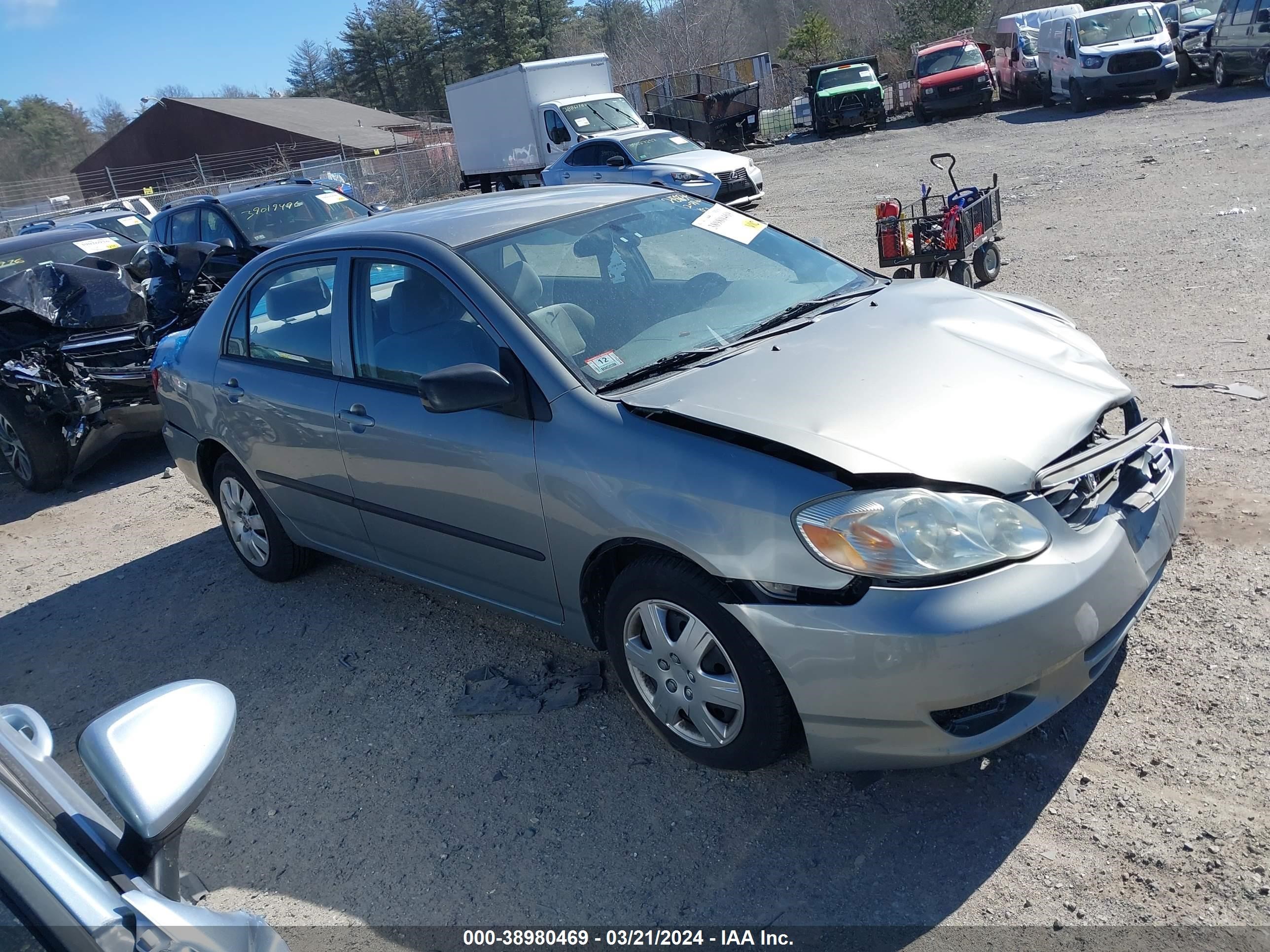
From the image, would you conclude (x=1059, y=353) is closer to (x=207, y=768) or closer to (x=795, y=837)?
(x=795, y=837)

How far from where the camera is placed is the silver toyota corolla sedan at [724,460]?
2.64m

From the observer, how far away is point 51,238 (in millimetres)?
9758

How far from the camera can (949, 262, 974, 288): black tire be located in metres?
7.73

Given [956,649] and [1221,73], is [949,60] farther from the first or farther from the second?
[956,649]

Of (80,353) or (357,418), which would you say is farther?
(80,353)

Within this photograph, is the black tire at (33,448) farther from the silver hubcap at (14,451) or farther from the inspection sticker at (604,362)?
the inspection sticker at (604,362)

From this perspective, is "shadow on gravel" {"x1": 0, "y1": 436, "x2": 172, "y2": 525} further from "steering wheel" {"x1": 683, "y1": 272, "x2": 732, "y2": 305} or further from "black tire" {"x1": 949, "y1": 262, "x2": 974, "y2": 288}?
"black tire" {"x1": 949, "y1": 262, "x2": 974, "y2": 288}

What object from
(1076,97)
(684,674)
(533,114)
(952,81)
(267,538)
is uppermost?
(533,114)

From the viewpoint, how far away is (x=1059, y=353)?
3.48m

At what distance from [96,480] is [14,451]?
60 centimetres

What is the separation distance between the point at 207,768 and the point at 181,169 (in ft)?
172

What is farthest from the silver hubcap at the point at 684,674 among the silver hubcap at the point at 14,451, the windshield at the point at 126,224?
the windshield at the point at 126,224

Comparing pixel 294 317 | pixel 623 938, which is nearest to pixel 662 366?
pixel 623 938

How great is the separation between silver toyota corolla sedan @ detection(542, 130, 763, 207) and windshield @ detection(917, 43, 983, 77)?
1036cm
